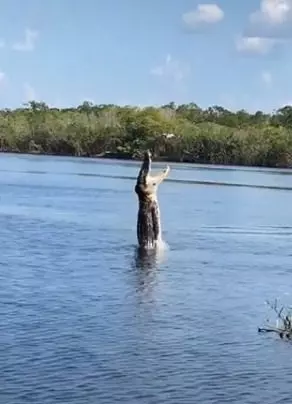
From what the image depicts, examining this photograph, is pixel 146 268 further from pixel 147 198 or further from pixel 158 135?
pixel 158 135

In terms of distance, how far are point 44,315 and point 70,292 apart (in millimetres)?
3427

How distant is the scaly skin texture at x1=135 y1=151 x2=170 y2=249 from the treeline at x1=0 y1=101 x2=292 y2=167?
294 ft

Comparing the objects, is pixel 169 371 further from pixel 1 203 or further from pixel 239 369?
pixel 1 203

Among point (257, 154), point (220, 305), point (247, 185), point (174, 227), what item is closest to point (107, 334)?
point (220, 305)

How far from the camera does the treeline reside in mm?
140125

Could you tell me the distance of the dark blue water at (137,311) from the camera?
57.0 ft

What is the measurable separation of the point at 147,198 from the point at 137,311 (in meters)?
9.08

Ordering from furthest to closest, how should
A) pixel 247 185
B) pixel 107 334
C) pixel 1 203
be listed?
1. pixel 247 185
2. pixel 1 203
3. pixel 107 334

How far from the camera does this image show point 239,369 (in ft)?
61.0

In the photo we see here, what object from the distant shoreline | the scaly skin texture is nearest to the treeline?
the distant shoreline

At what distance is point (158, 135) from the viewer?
500 ft

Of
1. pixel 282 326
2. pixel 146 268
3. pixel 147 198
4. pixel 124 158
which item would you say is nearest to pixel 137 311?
pixel 282 326

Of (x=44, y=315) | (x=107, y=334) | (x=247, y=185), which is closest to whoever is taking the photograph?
(x=107, y=334)

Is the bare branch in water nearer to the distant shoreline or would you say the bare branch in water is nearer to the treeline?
the treeline
